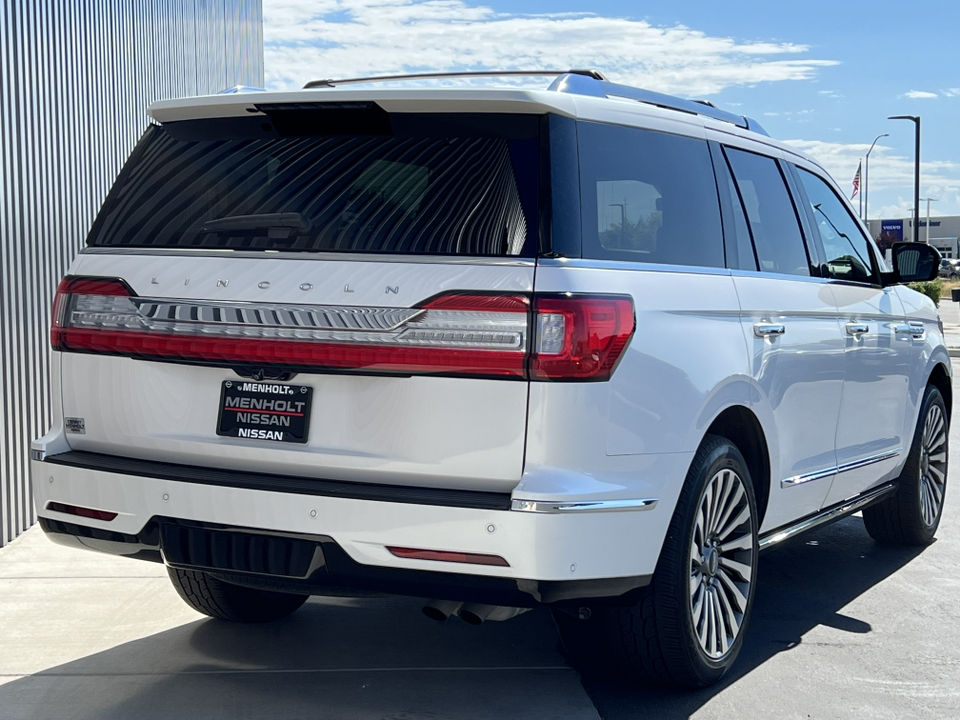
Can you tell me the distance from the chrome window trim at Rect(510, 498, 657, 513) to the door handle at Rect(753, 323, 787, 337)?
1085 millimetres

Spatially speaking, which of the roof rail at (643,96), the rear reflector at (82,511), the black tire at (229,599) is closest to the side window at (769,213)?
the roof rail at (643,96)

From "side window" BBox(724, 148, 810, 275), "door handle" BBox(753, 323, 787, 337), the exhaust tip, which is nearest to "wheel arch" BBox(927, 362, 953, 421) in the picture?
"side window" BBox(724, 148, 810, 275)

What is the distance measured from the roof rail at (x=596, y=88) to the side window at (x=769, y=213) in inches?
7.9

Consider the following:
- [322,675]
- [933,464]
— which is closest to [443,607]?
[322,675]

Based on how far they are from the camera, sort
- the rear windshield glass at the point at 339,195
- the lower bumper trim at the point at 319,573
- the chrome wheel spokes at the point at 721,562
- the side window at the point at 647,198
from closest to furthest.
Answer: the lower bumper trim at the point at 319,573, the rear windshield glass at the point at 339,195, the side window at the point at 647,198, the chrome wheel spokes at the point at 721,562

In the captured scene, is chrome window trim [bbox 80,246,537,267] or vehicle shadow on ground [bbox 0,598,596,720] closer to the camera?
chrome window trim [bbox 80,246,537,267]

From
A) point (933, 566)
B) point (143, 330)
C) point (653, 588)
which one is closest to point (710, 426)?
point (653, 588)

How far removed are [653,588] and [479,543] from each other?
82 centimetres

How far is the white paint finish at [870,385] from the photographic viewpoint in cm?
554

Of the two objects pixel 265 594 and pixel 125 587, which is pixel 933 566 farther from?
pixel 125 587

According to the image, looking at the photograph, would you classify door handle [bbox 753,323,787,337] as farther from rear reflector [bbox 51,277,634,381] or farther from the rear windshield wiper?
the rear windshield wiper

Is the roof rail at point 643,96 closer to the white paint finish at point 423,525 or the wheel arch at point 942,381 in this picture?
the white paint finish at point 423,525

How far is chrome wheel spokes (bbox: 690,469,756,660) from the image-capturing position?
14.1ft

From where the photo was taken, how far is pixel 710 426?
435cm
